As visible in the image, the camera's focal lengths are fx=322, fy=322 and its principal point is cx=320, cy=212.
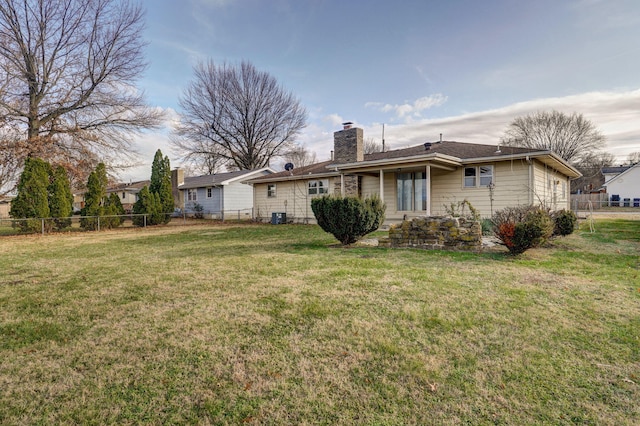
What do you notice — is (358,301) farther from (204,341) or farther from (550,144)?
(550,144)

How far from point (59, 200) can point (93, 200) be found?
4.26ft

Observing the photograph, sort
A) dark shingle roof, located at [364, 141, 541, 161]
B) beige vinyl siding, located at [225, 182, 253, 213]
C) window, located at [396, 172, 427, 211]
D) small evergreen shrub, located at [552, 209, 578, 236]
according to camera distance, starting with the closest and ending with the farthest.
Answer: small evergreen shrub, located at [552, 209, 578, 236]
dark shingle roof, located at [364, 141, 541, 161]
window, located at [396, 172, 427, 211]
beige vinyl siding, located at [225, 182, 253, 213]

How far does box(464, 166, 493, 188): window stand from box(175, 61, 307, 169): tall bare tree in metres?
22.1

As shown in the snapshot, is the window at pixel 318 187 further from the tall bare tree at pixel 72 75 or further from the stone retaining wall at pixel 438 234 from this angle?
the tall bare tree at pixel 72 75

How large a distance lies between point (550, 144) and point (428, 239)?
37.4 meters

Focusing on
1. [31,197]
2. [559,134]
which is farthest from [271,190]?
[559,134]

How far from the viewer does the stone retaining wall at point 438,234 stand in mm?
7426

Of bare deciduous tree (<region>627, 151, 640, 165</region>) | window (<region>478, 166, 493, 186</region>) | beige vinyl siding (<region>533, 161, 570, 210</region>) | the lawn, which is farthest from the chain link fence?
bare deciduous tree (<region>627, 151, 640, 165</region>)

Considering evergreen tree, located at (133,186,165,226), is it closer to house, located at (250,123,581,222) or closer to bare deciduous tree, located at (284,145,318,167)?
house, located at (250,123,581,222)

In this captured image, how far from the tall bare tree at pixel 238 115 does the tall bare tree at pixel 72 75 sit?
1158 cm

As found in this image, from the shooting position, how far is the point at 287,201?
18156mm

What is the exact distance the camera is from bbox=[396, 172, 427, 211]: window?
43.2 ft

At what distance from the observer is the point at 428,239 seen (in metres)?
7.79

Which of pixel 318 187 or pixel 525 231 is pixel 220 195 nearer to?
pixel 318 187
